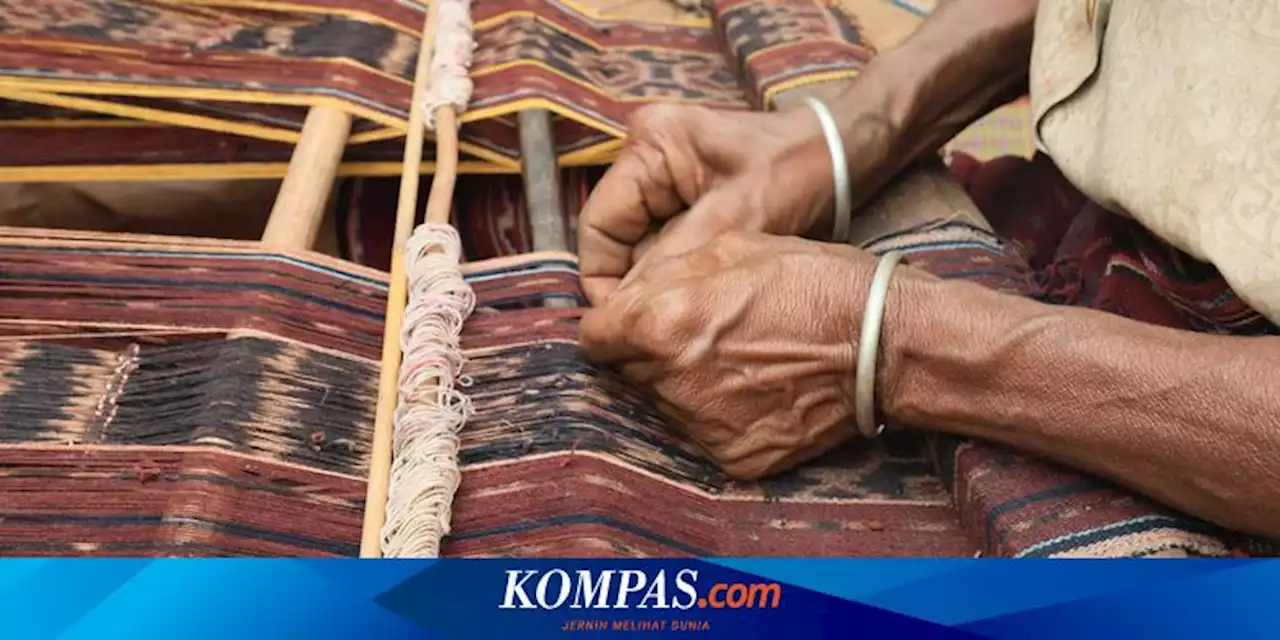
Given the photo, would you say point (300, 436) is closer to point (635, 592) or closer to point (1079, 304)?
point (635, 592)

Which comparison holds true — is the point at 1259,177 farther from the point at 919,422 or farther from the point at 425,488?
the point at 425,488

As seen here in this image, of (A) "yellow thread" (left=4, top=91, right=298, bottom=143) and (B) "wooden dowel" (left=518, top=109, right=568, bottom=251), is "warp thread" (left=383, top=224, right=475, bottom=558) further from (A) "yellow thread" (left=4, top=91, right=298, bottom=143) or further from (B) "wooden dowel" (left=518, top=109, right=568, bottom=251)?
(A) "yellow thread" (left=4, top=91, right=298, bottom=143)

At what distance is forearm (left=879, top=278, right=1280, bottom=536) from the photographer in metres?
0.84

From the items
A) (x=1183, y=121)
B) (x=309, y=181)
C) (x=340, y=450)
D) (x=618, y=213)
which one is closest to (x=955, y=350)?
(x=1183, y=121)

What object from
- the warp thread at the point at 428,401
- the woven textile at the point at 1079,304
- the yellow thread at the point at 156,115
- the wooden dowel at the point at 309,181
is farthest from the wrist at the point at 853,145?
the yellow thread at the point at 156,115

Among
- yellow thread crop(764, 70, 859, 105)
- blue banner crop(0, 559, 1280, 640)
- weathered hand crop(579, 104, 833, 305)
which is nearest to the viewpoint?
blue banner crop(0, 559, 1280, 640)

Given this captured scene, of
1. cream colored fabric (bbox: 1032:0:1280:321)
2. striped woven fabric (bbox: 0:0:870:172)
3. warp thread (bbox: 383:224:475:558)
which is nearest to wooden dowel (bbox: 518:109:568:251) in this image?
striped woven fabric (bbox: 0:0:870:172)

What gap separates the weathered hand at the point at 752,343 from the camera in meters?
0.99

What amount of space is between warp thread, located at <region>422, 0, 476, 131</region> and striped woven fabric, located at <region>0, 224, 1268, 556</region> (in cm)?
30

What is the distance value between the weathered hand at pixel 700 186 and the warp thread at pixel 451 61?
0.89 ft

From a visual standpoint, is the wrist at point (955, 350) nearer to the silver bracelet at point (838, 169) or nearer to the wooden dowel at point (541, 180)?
the silver bracelet at point (838, 169)

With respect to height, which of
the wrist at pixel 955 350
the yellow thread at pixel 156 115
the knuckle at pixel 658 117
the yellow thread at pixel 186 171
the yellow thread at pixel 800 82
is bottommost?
the wrist at pixel 955 350

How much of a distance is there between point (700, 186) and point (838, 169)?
0.14 meters

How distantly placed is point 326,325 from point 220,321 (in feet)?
0.29
